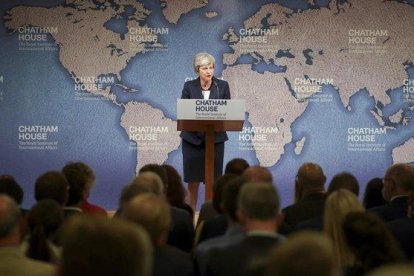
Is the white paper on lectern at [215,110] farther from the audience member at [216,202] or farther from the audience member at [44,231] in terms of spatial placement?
the audience member at [44,231]

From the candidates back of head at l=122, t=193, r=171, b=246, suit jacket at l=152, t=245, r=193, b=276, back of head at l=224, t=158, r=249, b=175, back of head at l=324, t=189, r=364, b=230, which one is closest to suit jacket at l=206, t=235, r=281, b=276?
suit jacket at l=152, t=245, r=193, b=276

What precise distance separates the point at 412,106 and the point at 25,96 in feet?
14.6

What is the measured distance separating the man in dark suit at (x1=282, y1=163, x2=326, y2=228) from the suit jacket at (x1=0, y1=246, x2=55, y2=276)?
2.32m

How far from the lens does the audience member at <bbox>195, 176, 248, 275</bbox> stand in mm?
3529

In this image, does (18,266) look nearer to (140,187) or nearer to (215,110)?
(140,187)

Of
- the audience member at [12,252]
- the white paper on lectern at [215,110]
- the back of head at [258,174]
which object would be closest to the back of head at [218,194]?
the back of head at [258,174]

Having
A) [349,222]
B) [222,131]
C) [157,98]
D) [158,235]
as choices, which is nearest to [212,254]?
[158,235]

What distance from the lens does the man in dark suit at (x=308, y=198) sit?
4926 mm

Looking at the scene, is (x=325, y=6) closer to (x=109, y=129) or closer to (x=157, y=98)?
(x=157, y=98)

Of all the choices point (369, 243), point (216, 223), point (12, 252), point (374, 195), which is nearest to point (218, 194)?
point (216, 223)

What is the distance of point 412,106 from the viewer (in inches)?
376

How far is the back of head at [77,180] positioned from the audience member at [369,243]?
1.99 meters

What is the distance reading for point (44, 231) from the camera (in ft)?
11.8

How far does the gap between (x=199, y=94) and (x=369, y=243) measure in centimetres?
418
